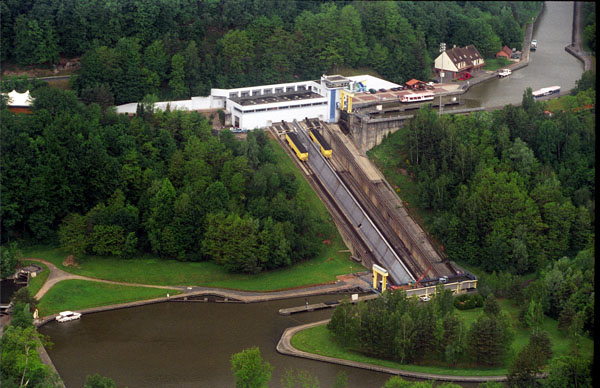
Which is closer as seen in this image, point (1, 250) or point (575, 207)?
point (1, 250)

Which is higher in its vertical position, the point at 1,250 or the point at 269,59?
the point at 269,59

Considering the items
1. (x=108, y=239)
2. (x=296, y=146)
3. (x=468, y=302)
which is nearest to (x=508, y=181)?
(x=468, y=302)

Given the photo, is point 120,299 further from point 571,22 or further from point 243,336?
point 571,22

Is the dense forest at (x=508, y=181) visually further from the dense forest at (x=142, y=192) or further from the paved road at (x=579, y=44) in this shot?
the paved road at (x=579, y=44)

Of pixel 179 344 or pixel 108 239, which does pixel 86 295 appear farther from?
pixel 179 344

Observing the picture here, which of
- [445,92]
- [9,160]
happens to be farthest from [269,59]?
[9,160]

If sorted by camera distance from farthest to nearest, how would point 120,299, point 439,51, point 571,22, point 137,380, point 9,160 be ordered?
point 571,22
point 439,51
point 9,160
point 120,299
point 137,380

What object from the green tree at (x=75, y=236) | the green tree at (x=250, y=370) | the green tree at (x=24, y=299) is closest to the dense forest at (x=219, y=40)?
the green tree at (x=75, y=236)

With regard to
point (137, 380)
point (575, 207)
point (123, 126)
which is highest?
point (123, 126)
